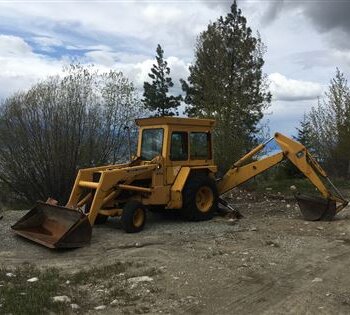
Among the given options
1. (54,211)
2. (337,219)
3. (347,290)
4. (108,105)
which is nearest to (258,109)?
(108,105)

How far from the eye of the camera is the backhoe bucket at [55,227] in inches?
391

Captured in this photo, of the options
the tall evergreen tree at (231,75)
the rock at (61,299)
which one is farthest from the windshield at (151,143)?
the tall evergreen tree at (231,75)

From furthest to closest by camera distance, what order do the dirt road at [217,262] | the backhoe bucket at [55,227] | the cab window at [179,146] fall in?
1. the cab window at [179,146]
2. the backhoe bucket at [55,227]
3. the dirt road at [217,262]

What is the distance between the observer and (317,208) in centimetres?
1291

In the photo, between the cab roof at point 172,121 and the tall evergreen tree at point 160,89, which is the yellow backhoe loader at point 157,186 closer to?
the cab roof at point 172,121

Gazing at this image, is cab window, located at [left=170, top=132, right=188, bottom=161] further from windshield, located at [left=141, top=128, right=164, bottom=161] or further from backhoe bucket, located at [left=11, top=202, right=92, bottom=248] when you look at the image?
backhoe bucket, located at [left=11, top=202, right=92, bottom=248]

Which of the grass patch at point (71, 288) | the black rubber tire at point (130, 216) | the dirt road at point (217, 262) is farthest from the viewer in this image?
the black rubber tire at point (130, 216)

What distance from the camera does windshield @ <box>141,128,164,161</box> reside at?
12523mm

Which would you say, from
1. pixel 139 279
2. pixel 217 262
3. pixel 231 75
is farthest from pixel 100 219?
pixel 231 75

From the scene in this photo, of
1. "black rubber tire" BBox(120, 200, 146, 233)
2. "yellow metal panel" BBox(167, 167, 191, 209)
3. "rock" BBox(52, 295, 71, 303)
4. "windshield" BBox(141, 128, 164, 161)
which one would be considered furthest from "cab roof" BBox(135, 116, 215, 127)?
"rock" BBox(52, 295, 71, 303)

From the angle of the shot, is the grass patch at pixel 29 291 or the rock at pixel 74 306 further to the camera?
the rock at pixel 74 306

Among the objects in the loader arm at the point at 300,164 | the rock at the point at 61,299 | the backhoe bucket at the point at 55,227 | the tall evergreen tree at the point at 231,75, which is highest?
the tall evergreen tree at the point at 231,75

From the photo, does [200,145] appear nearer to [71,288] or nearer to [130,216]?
[130,216]

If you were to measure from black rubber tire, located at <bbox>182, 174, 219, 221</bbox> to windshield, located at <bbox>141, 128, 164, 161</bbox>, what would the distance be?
1028 mm
